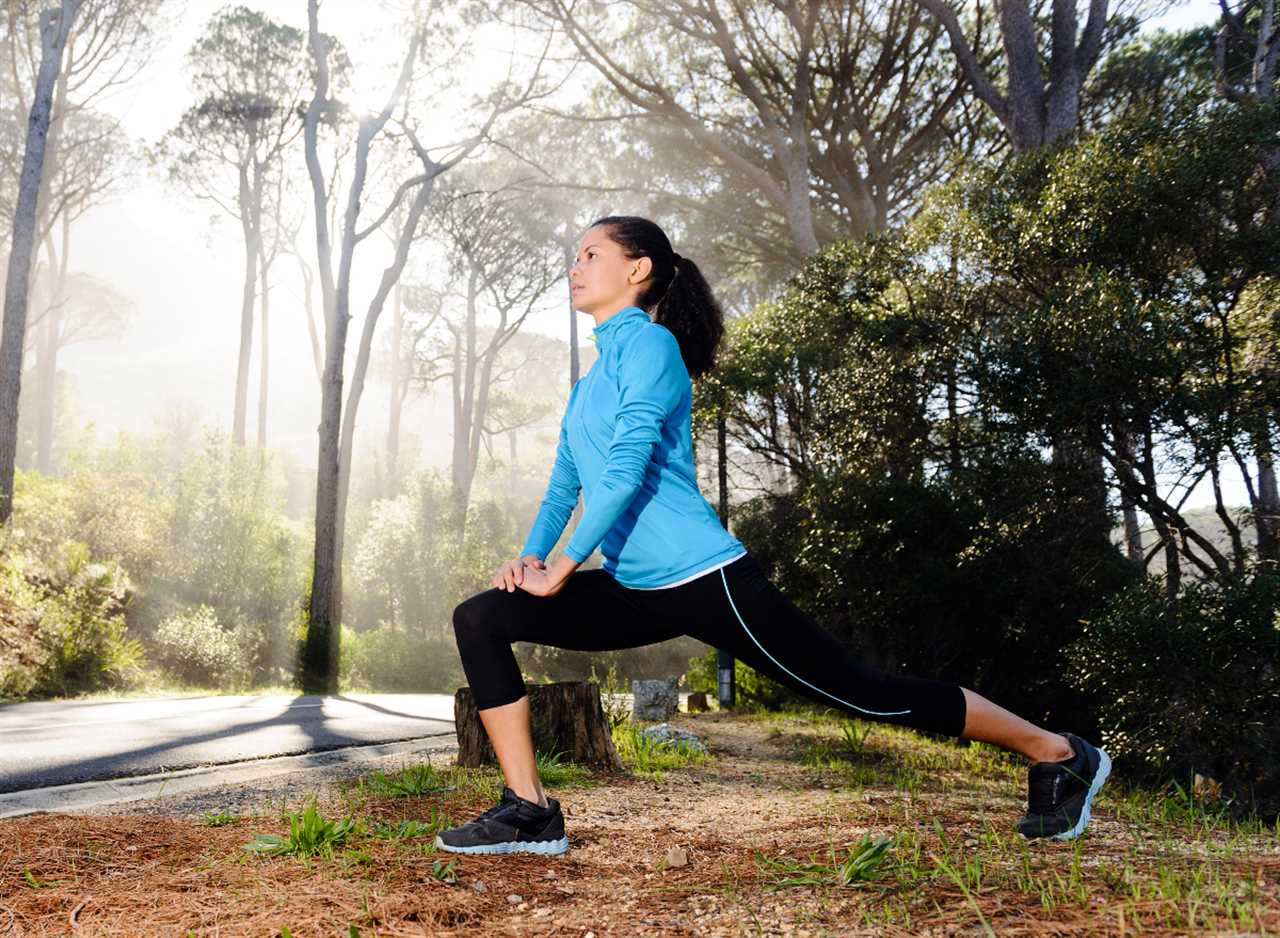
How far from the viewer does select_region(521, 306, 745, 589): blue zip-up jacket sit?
257 centimetres

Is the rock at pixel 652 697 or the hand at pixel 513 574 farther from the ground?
the hand at pixel 513 574

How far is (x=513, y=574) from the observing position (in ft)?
8.73

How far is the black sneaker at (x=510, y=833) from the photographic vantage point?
108 inches

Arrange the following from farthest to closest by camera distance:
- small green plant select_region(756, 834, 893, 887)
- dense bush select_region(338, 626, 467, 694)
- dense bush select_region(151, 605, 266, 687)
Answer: dense bush select_region(338, 626, 467, 694)
dense bush select_region(151, 605, 266, 687)
small green plant select_region(756, 834, 893, 887)

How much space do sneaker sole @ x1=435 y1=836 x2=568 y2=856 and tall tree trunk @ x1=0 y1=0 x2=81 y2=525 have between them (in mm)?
13411

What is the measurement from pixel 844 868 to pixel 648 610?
0.81 metres

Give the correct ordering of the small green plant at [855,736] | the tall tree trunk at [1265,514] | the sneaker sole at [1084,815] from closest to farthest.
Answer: the sneaker sole at [1084,815], the tall tree trunk at [1265,514], the small green plant at [855,736]

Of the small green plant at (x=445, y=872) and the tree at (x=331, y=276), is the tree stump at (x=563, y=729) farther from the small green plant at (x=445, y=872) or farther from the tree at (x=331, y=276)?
the tree at (x=331, y=276)

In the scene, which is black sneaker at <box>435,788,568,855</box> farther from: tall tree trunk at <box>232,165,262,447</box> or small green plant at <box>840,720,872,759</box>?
tall tree trunk at <box>232,165,262,447</box>

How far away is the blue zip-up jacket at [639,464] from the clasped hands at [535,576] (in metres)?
0.05

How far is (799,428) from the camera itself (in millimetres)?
11375

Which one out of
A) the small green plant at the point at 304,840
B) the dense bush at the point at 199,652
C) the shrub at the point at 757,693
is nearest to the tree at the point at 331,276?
the dense bush at the point at 199,652

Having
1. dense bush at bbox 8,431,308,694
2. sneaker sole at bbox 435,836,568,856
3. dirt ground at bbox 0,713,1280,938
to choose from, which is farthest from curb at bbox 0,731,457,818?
dense bush at bbox 8,431,308,694

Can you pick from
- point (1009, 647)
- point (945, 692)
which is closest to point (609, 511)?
point (945, 692)
